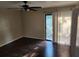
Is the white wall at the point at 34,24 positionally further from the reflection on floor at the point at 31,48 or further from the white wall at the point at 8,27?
the white wall at the point at 8,27

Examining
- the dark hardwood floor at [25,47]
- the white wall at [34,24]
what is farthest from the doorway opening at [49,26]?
the dark hardwood floor at [25,47]

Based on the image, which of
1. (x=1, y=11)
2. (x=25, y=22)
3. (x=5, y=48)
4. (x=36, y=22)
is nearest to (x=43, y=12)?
(x=36, y=22)

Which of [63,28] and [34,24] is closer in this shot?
[34,24]

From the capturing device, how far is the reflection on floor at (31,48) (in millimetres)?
2500

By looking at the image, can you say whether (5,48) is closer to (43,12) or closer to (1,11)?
(1,11)

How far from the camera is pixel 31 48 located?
2.76 metres

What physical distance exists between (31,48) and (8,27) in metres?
0.98

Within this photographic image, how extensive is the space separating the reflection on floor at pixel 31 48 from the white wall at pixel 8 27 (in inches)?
7.1

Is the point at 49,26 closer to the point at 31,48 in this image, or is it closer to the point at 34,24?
the point at 34,24

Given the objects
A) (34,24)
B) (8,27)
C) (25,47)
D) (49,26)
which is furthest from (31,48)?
(8,27)

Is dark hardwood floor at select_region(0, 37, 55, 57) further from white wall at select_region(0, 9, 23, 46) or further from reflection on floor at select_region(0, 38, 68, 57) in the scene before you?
white wall at select_region(0, 9, 23, 46)

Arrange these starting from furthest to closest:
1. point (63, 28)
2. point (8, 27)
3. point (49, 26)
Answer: point (8, 27), point (63, 28), point (49, 26)

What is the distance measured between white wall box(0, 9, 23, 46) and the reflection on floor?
0.18 m

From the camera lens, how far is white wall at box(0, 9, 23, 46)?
2801mm
